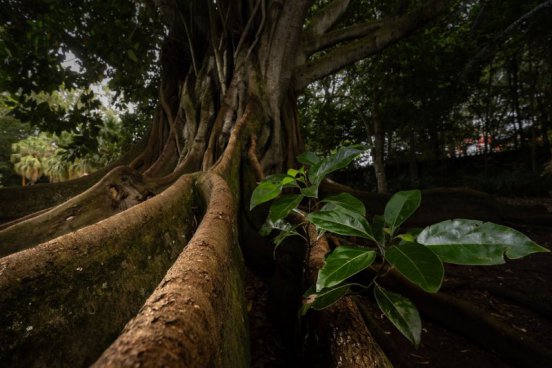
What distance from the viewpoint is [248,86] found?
3273mm

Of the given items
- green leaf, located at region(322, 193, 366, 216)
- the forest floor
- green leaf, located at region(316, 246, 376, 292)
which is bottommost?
the forest floor

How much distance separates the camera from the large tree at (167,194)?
63cm

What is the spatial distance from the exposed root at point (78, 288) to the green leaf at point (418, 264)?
41.5 inches

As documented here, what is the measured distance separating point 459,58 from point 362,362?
9.38 m

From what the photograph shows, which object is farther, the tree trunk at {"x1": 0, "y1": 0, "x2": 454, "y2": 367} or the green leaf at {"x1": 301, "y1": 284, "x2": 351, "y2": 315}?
the green leaf at {"x1": 301, "y1": 284, "x2": 351, "y2": 315}

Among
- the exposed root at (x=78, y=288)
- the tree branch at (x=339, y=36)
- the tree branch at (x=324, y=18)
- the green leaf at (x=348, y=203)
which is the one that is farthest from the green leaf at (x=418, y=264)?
the tree branch at (x=324, y=18)

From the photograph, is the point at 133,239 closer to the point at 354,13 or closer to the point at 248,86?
the point at 248,86

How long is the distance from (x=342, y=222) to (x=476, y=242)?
0.31 meters

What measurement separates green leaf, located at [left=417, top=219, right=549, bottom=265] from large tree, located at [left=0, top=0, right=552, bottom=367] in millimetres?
340

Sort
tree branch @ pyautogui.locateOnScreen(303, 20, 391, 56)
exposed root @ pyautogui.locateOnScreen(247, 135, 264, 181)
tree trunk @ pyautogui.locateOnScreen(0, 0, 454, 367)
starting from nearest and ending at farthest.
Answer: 1. tree trunk @ pyautogui.locateOnScreen(0, 0, 454, 367)
2. exposed root @ pyautogui.locateOnScreen(247, 135, 264, 181)
3. tree branch @ pyautogui.locateOnScreen(303, 20, 391, 56)

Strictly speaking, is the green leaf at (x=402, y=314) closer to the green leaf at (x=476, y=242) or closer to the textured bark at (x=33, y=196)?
the green leaf at (x=476, y=242)

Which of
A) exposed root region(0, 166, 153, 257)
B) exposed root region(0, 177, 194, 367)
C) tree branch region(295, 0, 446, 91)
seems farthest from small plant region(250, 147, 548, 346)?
tree branch region(295, 0, 446, 91)

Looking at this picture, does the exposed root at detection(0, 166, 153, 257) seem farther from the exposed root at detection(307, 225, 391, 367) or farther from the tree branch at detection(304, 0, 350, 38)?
the tree branch at detection(304, 0, 350, 38)

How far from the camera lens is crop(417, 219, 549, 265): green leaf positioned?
580mm
